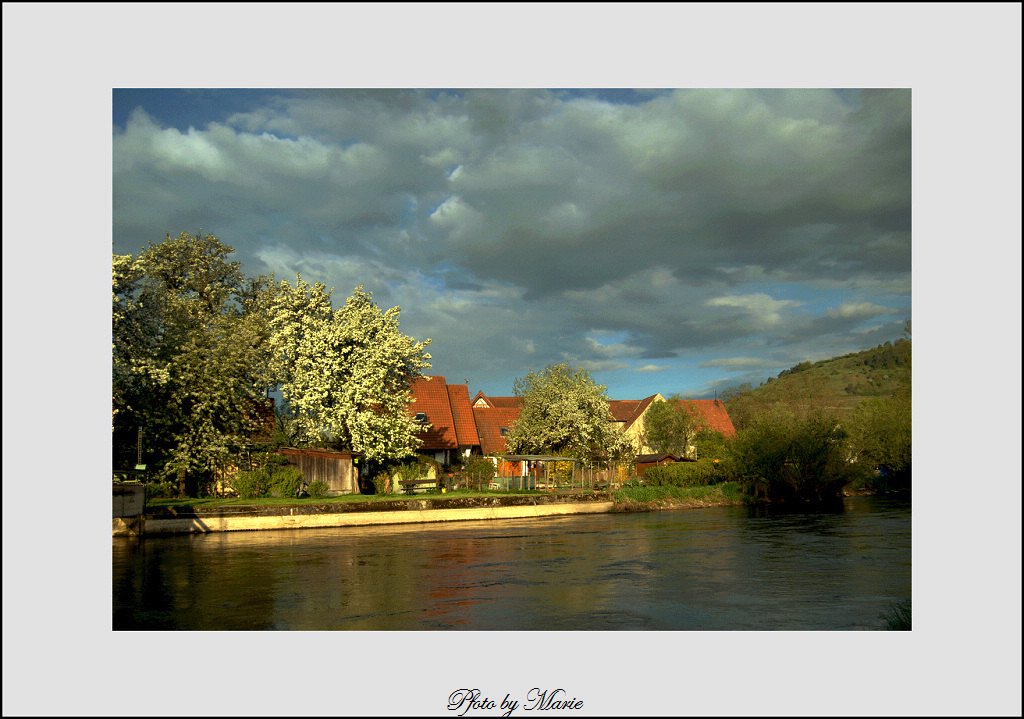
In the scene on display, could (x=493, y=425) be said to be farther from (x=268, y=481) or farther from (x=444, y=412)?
(x=268, y=481)

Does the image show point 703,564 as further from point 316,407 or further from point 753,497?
point 753,497

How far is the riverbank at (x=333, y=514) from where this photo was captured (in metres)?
26.0

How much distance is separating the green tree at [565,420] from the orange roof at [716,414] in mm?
20702

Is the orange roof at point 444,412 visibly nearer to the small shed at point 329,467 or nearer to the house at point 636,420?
the small shed at point 329,467

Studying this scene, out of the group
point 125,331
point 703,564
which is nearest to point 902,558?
point 703,564

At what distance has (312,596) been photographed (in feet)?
48.1

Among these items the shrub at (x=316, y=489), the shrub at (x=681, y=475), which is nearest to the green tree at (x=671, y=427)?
the shrub at (x=681, y=475)

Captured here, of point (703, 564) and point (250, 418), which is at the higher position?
point (250, 418)

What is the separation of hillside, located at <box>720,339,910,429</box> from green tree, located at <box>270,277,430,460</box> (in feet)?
152

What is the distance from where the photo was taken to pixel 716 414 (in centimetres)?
7588

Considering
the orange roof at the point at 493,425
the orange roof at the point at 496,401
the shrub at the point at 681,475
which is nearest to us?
the shrub at the point at 681,475

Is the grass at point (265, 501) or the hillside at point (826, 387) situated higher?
the hillside at point (826, 387)

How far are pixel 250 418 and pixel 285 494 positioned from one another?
4726 millimetres

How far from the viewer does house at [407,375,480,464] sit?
4553 centimetres
